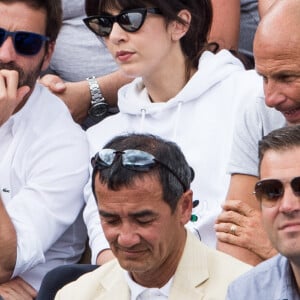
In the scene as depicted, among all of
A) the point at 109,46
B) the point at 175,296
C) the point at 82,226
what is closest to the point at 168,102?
the point at 109,46

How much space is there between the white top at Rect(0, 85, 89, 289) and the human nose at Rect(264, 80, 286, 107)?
1108 mm

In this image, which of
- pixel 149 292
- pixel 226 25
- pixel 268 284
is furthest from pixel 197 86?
pixel 268 284

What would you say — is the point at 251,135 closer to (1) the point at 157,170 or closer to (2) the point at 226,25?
(1) the point at 157,170

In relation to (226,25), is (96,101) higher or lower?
lower

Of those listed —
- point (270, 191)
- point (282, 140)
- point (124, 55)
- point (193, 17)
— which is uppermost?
point (282, 140)

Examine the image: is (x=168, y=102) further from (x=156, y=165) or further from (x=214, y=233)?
(x=156, y=165)

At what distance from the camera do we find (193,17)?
212 inches

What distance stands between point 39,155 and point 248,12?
53.3 inches

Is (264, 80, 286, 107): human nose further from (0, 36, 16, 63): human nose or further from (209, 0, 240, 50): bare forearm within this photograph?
(0, 36, 16, 63): human nose

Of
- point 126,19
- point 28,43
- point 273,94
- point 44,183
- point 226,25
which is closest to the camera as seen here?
point 273,94

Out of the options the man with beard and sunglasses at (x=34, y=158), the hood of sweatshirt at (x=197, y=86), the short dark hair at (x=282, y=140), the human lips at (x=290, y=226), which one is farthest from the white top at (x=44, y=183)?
the human lips at (x=290, y=226)

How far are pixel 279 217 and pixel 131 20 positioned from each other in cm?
163

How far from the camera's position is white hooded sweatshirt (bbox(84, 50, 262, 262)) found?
5.07m

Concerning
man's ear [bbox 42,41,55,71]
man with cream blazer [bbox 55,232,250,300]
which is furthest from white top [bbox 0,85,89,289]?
man with cream blazer [bbox 55,232,250,300]
